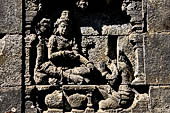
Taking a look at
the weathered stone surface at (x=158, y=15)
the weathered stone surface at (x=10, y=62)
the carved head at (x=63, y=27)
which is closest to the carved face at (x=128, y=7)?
the weathered stone surface at (x=158, y=15)

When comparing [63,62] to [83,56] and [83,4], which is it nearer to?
[83,56]

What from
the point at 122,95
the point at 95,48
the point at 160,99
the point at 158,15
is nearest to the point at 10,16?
the point at 95,48

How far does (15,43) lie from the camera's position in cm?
625

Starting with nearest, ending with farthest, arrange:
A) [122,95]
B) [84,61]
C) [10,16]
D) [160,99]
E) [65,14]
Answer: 1. [160,99]
2. [122,95]
3. [10,16]
4. [84,61]
5. [65,14]

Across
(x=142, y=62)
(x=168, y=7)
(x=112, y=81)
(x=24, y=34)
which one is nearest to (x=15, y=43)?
(x=24, y=34)

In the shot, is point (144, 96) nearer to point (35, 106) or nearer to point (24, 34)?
point (35, 106)

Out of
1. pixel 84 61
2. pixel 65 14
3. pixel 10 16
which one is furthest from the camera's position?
pixel 65 14

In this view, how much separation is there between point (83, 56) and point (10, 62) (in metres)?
1.28

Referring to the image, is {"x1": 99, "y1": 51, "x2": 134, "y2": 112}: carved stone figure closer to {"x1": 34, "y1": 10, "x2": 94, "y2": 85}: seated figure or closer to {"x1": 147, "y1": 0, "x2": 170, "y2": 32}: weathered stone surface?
{"x1": 34, "y1": 10, "x2": 94, "y2": 85}: seated figure

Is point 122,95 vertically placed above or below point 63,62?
below

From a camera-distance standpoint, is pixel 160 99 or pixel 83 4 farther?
pixel 83 4

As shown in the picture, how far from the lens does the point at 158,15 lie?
6.20 m

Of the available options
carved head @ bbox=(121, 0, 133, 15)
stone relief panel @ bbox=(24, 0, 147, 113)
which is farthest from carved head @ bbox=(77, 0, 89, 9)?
carved head @ bbox=(121, 0, 133, 15)

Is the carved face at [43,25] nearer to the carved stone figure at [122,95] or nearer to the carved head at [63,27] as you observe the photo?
the carved head at [63,27]
